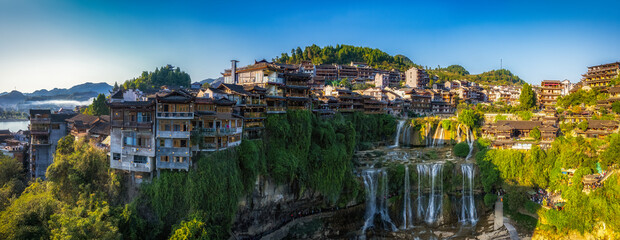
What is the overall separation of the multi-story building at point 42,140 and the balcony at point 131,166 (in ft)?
52.0

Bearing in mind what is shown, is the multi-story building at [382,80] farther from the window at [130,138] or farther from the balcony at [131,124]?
the window at [130,138]

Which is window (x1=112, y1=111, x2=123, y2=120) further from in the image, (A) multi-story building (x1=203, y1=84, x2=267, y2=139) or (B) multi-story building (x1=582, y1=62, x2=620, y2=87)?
(B) multi-story building (x1=582, y1=62, x2=620, y2=87)

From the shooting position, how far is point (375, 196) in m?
43.8

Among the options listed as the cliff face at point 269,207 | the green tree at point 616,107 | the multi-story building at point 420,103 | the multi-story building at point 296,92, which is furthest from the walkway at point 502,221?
the multi-story building at point 420,103

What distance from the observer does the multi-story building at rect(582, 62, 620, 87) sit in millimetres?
64500

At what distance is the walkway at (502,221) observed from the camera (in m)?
37.9

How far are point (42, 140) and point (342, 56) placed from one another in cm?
8824

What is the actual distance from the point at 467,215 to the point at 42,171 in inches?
2140

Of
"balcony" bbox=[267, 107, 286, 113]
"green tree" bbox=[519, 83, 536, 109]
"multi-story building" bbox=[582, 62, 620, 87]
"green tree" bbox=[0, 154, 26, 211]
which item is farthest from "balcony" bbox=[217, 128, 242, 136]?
"multi-story building" bbox=[582, 62, 620, 87]

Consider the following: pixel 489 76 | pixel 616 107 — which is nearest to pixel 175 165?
pixel 616 107

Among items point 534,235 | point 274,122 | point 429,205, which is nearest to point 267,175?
point 274,122

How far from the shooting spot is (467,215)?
4309 cm

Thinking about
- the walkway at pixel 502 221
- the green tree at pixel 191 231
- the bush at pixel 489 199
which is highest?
the green tree at pixel 191 231

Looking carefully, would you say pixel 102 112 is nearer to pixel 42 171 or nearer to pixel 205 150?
pixel 42 171
